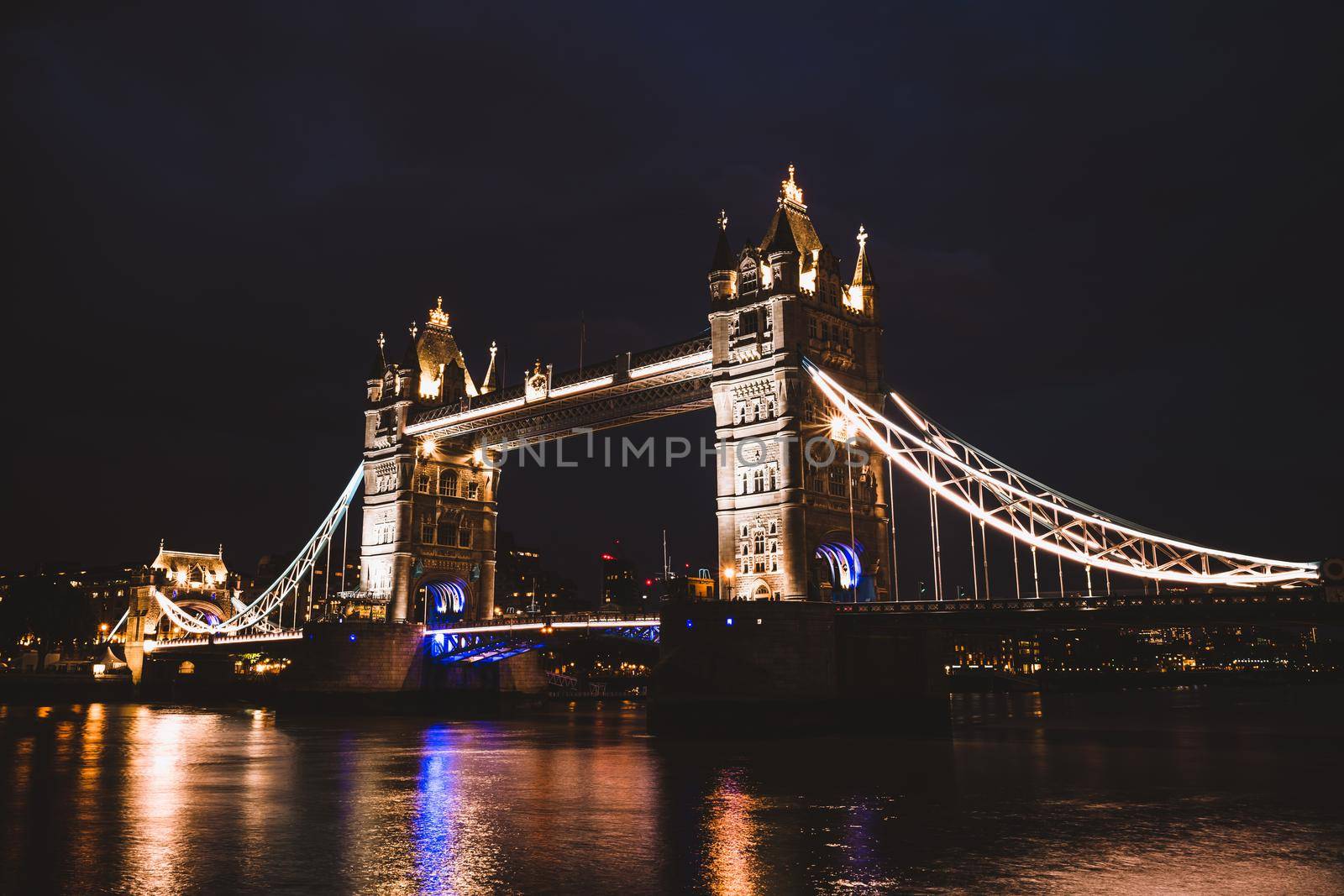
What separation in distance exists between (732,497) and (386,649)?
99.2 ft

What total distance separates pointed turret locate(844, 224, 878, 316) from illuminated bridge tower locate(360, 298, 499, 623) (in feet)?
98.2

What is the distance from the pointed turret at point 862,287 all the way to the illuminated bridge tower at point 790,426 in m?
0.12

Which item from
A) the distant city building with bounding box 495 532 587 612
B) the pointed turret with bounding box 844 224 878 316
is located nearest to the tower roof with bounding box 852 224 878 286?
the pointed turret with bounding box 844 224 878 316

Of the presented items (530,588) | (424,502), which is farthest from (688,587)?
(530,588)

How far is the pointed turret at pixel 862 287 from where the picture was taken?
58.2 meters

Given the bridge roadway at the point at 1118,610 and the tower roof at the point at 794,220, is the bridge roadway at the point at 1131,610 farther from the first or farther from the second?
the tower roof at the point at 794,220

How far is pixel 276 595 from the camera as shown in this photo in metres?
99.4

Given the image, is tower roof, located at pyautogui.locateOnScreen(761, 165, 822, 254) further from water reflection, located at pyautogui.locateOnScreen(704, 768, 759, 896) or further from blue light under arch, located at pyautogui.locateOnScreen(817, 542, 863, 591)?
water reflection, located at pyautogui.locateOnScreen(704, 768, 759, 896)

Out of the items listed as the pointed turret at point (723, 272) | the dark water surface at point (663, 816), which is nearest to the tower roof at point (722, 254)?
the pointed turret at point (723, 272)

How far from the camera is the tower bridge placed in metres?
43.2

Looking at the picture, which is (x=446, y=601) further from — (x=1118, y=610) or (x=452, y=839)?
(x=452, y=839)

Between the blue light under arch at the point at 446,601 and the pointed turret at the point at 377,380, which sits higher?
the pointed turret at the point at 377,380

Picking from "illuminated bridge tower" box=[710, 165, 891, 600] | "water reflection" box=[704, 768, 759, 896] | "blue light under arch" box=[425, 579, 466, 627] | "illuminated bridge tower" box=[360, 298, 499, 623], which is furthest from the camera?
"blue light under arch" box=[425, 579, 466, 627]

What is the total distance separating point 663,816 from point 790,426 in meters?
30.6
